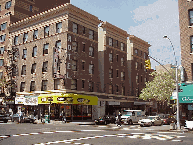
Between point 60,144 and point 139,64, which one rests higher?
point 139,64

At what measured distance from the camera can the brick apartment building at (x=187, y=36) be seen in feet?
89.7

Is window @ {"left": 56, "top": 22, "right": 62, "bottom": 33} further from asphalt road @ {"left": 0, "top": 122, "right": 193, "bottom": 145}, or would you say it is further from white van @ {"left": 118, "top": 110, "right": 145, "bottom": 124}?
asphalt road @ {"left": 0, "top": 122, "right": 193, "bottom": 145}

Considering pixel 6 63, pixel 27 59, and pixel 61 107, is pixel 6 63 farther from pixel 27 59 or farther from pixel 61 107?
pixel 61 107

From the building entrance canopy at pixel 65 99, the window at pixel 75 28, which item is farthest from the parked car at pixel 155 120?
the window at pixel 75 28

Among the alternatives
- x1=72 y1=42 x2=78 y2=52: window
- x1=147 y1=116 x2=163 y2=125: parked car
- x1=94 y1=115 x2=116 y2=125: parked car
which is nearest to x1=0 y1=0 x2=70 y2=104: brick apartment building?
x1=72 y1=42 x2=78 y2=52: window

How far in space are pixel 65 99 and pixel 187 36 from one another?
20.1 meters

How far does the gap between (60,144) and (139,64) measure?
48.3 metres

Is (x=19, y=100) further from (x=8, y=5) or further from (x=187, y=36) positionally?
(x=187, y=36)

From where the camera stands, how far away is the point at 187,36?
1094 inches

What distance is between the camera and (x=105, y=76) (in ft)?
158

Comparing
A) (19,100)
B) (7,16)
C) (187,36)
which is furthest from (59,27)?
(187,36)

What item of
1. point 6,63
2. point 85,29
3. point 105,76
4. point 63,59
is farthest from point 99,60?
point 6,63

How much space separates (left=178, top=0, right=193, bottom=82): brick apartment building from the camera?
A: 27.3 meters

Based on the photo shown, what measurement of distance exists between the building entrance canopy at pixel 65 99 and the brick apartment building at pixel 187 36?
1777 centimetres
